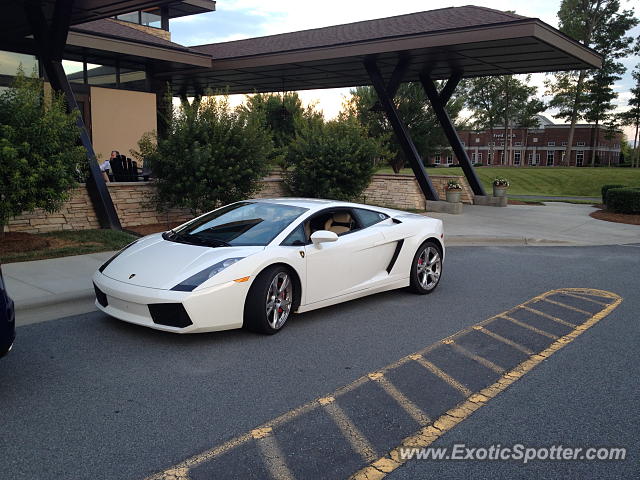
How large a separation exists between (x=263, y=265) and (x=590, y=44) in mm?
59266

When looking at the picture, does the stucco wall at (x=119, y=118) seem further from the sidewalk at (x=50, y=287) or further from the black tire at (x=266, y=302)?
the black tire at (x=266, y=302)

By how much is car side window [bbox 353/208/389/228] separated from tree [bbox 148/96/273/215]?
5337 millimetres

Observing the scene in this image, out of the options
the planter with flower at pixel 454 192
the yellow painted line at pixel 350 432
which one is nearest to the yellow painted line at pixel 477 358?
the yellow painted line at pixel 350 432

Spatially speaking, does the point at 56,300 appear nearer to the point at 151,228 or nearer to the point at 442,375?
the point at 442,375

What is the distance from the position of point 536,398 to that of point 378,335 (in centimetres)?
188

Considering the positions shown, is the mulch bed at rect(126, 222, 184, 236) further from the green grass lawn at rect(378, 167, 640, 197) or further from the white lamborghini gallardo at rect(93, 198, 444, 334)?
the green grass lawn at rect(378, 167, 640, 197)

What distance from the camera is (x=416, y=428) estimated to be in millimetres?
3895

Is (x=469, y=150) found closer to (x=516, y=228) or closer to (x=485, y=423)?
(x=516, y=228)

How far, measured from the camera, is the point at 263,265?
5.71 meters

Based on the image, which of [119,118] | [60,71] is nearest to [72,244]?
[60,71]

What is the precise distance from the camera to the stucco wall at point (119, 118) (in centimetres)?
1836

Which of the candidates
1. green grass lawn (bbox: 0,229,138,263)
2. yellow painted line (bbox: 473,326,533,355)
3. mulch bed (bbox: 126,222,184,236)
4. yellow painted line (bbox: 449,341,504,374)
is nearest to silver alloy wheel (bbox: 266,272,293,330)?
yellow painted line (bbox: 449,341,504,374)

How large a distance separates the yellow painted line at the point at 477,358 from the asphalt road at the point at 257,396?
232mm

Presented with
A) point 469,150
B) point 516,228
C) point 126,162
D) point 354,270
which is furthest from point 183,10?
point 469,150
